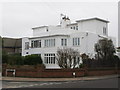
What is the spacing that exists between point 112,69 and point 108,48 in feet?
11.7

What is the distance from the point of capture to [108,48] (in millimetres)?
41188

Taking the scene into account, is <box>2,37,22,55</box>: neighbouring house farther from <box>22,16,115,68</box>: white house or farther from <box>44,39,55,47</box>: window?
<box>44,39,55,47</box>: window

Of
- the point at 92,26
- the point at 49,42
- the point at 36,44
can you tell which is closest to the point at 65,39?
the point at 49,42

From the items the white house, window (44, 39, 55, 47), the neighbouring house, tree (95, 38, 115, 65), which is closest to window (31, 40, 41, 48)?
the white house

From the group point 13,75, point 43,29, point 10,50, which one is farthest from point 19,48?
point 13,75

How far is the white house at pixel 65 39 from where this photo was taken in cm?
4419

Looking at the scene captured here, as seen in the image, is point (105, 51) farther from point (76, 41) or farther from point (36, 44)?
point (36, 44)

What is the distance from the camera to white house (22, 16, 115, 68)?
1740 inches

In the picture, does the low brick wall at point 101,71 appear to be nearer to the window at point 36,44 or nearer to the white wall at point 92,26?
the white wall at point 92,26

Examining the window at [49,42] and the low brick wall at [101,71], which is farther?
the window at [49,42]

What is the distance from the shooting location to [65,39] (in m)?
45.8

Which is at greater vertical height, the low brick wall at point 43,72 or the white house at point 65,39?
the white house at point 65,39

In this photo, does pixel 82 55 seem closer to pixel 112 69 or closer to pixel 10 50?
pixel 112 69

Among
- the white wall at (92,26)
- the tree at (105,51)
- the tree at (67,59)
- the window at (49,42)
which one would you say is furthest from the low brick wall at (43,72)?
the white wall at (92,26)
